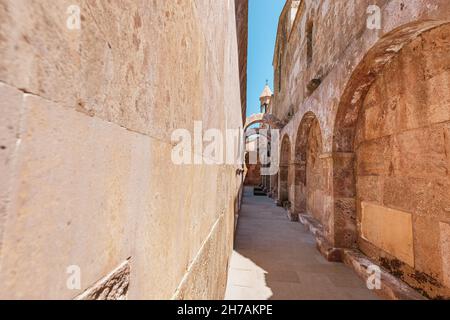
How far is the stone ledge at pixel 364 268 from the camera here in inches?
106

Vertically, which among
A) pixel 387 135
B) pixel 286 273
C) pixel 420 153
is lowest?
pixel 286 273

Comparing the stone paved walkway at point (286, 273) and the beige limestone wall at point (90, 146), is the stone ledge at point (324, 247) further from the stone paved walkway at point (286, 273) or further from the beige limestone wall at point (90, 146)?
the beige limestone wall at point (90, 146)

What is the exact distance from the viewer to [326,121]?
4.68m

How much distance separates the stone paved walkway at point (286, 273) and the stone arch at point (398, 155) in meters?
0.59

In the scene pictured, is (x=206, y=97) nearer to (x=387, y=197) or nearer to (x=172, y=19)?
(x=172, y=19)

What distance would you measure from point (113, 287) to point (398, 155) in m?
3.77

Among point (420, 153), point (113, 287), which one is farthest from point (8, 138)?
point (420, 153)

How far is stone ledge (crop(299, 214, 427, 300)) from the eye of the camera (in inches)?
106

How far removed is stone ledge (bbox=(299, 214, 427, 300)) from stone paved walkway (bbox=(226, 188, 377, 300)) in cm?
12

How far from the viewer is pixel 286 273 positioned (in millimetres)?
3697

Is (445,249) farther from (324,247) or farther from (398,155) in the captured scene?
(324,247)

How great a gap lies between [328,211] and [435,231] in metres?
2.00

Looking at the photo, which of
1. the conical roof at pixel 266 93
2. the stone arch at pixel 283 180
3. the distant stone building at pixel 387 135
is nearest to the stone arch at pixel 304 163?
the distant stone building at pixel 387 135
